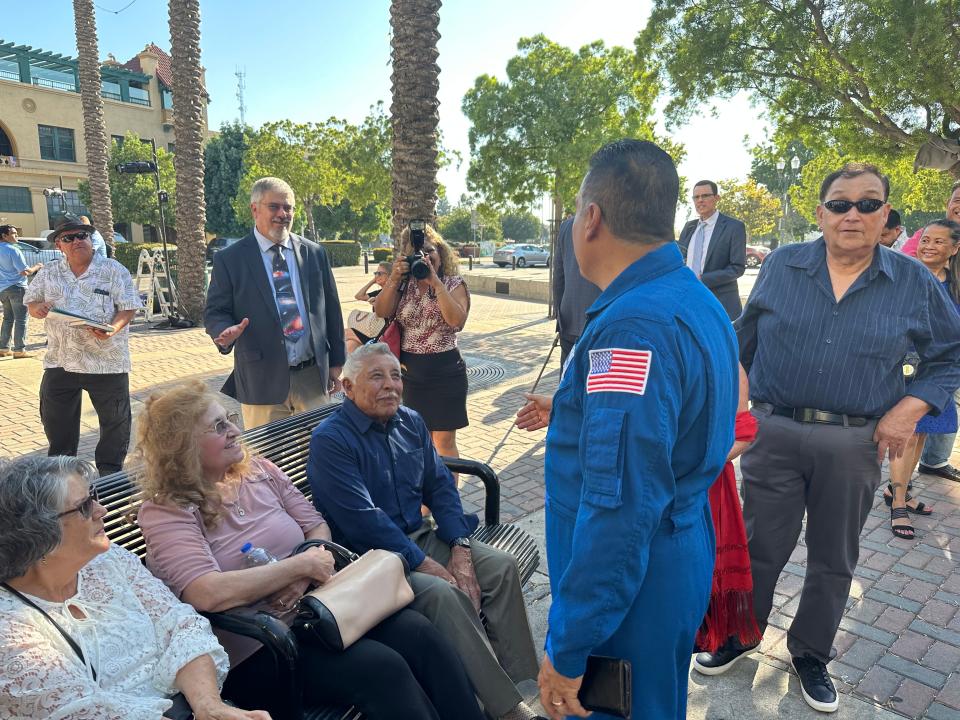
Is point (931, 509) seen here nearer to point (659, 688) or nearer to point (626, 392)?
point (659, 688)

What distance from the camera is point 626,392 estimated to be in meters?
1.32

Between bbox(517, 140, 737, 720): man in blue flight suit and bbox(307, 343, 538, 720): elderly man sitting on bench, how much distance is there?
2.96ft

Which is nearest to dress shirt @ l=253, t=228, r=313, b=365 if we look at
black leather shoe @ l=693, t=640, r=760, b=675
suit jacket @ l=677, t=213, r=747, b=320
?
black leather shoe @ l=693, t=640, r=760, b=675

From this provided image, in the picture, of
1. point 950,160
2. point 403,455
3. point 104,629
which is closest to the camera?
point 104,629

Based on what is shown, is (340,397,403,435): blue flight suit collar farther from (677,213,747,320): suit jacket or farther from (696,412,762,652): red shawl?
(677,213,747,320): suit jacket

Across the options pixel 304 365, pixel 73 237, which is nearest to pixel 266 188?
pixel 304 365

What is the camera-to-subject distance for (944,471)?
16.8ft

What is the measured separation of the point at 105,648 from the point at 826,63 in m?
13.0

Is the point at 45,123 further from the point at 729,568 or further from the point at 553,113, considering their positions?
the point at 729,568

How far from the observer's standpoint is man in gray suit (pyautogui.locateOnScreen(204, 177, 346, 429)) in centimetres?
Result: 405

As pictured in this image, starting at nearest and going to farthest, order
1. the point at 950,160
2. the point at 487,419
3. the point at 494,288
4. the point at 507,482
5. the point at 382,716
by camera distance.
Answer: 1. the point at 382,716
2. the point at 507,482
3. the point at 487,419
4. the point at 950,160
5. the point at 494,288

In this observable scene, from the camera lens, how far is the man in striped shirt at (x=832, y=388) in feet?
8.39

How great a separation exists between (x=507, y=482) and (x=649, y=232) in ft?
12.2

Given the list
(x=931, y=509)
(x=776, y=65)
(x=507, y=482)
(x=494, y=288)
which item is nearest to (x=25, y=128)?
(x=494, y=288)
